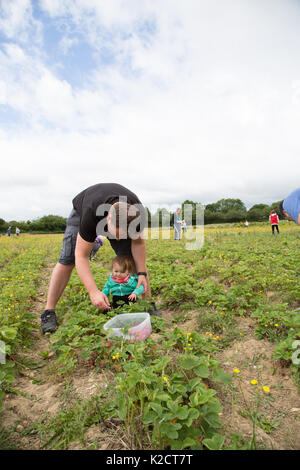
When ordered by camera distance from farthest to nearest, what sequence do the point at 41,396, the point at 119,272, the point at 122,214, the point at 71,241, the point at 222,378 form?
1. the point at 119,272
2. the point at 71,241
3. the point at 122,214
4. the point at 41,396
5. the point at 222,378

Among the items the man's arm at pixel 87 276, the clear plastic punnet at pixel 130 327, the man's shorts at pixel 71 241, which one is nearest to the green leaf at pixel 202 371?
the clear plastic punnet at pixel 130 327

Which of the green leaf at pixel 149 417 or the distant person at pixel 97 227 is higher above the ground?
the distant person at pixel 97 227

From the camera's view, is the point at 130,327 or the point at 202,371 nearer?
the point at 202,371

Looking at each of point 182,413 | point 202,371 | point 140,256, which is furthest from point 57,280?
point 182,413

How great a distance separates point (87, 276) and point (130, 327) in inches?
23.1

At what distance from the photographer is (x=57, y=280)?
296 cm

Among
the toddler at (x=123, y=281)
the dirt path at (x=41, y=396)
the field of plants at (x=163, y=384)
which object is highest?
the toddler at (x=123, y=281)

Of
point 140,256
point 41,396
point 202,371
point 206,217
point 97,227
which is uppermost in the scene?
point 206,217

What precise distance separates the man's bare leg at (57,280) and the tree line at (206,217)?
59.0 ft

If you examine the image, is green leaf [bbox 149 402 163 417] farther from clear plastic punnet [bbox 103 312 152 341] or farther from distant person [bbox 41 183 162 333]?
distant person [bbox 41 183 162 333]

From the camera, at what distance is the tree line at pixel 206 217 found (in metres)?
34.4

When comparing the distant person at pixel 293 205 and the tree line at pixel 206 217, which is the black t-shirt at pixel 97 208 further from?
the tree line at pixel 206 217

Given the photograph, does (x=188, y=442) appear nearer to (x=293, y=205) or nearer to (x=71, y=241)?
(x=71, y=241)

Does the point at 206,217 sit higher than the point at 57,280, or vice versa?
the point at 206,217
